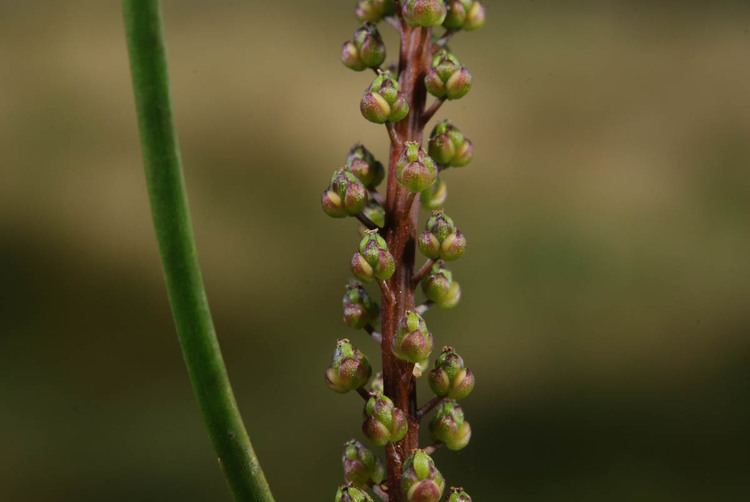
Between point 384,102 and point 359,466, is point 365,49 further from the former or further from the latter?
point 359,466

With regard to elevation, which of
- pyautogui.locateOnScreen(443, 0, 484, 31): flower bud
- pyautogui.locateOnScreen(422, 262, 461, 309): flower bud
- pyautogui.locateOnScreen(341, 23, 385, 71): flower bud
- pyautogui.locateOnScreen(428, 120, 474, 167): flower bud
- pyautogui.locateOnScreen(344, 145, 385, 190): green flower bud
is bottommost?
pyautogui.locateOnScreen(422, 262, 461, 309): flower bud

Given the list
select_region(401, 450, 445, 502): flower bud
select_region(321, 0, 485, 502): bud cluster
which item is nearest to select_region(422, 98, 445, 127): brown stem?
select_region(321, 0, 485, 502): bud cluster

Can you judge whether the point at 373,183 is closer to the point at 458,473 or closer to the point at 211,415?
the point at 211,415

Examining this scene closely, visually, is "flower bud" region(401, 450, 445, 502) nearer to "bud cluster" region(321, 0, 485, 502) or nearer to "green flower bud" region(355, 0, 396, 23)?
"bud cluster" region(321, 0, 485, 502)

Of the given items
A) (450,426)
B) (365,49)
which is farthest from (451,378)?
(365,49)

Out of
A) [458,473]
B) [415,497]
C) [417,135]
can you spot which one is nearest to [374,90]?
[417,135]
